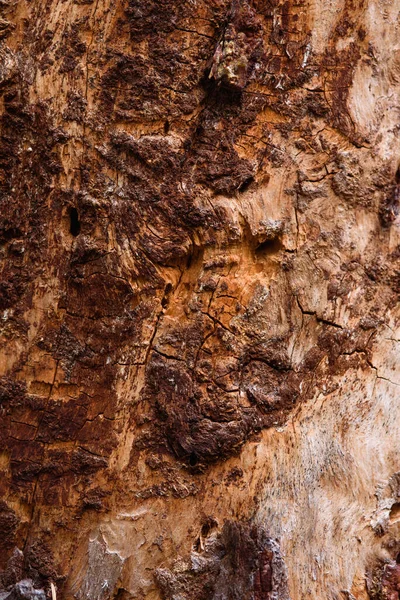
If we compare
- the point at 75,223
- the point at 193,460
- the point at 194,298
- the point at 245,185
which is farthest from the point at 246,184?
the point at 193,460

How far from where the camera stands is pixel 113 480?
230 cm

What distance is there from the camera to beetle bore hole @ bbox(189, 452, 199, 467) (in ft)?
7.49

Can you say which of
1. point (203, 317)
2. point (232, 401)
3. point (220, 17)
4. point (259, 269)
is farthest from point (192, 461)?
point (220, 17)

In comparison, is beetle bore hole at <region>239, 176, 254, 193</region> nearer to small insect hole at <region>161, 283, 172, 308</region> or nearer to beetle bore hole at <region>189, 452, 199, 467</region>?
small insect hole at <region>161, 283, 172, 308</region>

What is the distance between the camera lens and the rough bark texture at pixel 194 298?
2283 mm

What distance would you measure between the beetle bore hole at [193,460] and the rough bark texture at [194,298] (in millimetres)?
33

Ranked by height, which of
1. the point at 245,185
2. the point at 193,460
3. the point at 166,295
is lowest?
the point at 193,460

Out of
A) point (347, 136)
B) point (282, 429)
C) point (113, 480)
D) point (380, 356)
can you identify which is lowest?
point (113, 480)

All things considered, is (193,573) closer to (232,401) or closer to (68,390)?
(232,401)

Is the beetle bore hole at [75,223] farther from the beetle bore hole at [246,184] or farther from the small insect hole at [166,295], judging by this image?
the beetle bore hole at [246,184]

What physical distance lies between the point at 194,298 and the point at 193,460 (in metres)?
0.55

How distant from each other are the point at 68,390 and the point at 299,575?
994 millimetres

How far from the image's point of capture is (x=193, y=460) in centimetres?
229

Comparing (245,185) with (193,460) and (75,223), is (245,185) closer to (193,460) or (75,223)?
(75,223)
